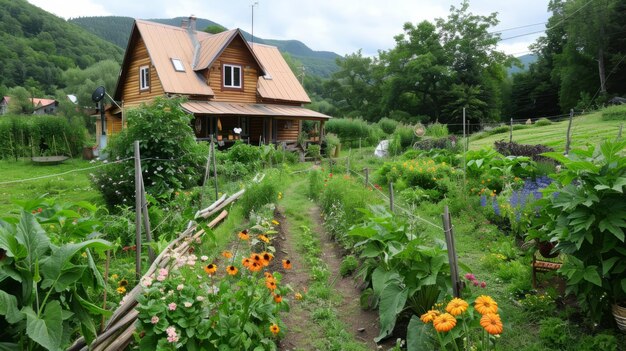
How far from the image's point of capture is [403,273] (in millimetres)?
3619

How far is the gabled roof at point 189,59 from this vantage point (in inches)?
754

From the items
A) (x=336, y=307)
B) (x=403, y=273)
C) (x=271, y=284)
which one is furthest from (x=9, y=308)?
(x=336, y=307)

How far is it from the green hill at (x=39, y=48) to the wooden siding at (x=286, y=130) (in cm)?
4282

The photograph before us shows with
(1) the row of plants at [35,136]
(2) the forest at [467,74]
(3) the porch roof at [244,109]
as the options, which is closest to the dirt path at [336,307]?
(3) the porch roof at [244,109]

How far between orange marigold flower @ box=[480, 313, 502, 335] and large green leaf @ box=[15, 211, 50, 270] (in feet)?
8.02

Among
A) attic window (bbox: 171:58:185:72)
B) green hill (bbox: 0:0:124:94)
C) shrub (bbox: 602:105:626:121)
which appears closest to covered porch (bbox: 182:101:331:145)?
attic window (bbox: 171:58:185:72)

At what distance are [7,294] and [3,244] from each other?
9.5 inches

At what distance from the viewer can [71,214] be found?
275 centimetres

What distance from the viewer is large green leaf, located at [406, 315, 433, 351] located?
320 centimetres

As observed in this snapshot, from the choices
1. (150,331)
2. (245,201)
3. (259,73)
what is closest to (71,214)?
(150,331)

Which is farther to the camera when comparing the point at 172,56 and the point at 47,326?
the point at 172,56

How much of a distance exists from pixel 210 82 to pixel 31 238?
61.6ft

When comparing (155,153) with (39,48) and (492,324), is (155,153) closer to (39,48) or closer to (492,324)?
(492,324)

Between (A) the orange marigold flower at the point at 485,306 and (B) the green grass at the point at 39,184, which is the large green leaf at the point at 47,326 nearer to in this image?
(A) the orange marigold flower at the point at 485,306
